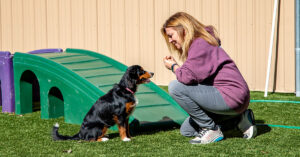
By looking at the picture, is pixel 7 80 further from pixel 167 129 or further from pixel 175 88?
pixel 175 88

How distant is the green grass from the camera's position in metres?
3.81

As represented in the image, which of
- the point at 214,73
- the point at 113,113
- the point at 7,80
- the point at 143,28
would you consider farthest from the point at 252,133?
the point at 143,28

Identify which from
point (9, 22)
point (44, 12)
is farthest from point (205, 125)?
point (9, 22)

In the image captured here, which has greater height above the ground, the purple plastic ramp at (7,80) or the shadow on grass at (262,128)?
the purple plastic ramp at (7,80)

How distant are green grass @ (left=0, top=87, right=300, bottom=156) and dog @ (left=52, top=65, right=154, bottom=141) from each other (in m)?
0.10

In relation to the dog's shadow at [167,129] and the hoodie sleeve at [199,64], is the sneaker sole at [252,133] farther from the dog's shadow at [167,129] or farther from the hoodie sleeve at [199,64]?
the hoodie sleeve at [199,64]

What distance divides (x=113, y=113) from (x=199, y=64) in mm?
996

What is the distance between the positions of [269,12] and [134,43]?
116 inches

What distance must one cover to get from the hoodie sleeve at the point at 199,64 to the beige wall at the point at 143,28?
12.4 ft

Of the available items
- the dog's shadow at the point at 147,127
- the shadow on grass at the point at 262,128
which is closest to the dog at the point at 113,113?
the dog's shadow at the point at 147,127

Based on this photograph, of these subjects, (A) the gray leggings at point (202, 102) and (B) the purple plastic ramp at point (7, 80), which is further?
(B) the purple plastic ramp at point (7, 80)

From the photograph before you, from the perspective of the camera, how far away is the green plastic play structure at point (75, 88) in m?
5.05

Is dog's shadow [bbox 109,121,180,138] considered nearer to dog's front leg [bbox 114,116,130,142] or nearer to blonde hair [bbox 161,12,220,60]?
dog's front leg [bbox 114,116,130,142]

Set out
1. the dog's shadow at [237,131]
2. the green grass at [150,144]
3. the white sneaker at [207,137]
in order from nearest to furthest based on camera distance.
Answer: the green grass at [150,144], the white sneaker at [207,137], the dog's shadow at [237,131]
